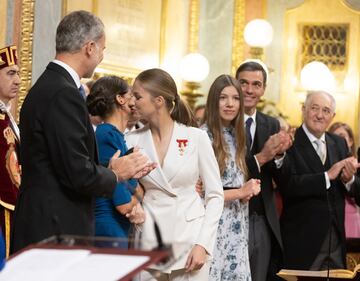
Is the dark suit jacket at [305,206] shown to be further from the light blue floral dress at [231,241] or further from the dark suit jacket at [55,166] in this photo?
the dark suit jacket at [55,166]

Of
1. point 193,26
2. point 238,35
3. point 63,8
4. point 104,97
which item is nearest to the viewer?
point 104,97

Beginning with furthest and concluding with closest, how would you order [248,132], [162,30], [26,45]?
[162,30]
[26,45]
[248,132]

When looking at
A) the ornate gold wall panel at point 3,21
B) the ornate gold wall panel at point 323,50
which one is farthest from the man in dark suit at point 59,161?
the ornate gold wall panel at point 323,50

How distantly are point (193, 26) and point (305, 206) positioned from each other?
539 centimetres

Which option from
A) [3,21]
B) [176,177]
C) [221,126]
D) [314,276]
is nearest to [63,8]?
[3,21]

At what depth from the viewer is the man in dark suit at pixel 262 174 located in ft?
21.2

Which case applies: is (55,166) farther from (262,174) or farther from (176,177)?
(262,174)

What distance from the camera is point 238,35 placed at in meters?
12.6

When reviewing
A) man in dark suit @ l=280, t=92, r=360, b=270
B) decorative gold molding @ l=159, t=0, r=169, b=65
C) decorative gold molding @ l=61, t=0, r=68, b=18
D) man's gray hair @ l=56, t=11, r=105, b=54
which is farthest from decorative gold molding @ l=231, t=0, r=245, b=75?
man's gray hair @ l=56, t=11, r=105, b=54

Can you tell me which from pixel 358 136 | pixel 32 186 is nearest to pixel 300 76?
pixel 358 136

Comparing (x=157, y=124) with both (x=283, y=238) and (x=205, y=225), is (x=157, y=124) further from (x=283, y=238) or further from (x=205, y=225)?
(x=283, y=238)

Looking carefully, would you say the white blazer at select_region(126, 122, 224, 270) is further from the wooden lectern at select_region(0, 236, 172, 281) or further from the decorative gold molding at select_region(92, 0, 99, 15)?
the decorative gold molding at select_region(92, 0, 99, 15)

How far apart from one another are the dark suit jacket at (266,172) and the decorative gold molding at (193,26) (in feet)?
17.0

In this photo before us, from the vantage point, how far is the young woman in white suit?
200 inches
